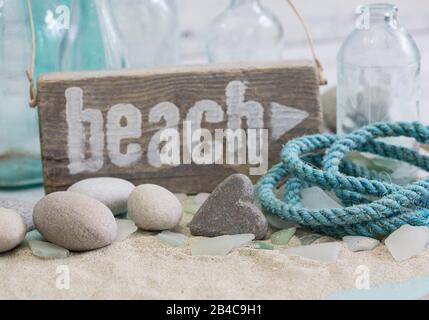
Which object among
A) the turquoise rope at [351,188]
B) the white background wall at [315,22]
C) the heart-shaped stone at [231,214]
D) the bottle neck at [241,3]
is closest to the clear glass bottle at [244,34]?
the bottle neck at [241,3]

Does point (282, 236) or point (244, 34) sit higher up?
point (244, 34)

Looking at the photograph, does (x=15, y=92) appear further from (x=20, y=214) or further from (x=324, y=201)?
(x=324, y=201)

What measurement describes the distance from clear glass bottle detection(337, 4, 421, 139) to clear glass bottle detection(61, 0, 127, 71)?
0.37 m

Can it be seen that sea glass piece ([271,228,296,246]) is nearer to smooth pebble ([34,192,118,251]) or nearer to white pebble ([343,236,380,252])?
white pebble ([343,236,380,252])

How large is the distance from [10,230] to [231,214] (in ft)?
0.83

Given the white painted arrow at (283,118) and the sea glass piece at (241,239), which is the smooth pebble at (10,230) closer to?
the sea glass piece at (241,239)

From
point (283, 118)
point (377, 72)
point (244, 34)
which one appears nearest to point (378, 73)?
point (377, 72)

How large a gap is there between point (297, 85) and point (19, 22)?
44 centimetres

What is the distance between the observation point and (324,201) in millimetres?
887

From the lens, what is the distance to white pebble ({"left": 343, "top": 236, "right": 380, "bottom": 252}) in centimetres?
78

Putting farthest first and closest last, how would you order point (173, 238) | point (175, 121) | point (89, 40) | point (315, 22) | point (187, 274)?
point (315, 22)
point (89, 40)
point (175, 121)
point (173, 238)
point (187, 274)

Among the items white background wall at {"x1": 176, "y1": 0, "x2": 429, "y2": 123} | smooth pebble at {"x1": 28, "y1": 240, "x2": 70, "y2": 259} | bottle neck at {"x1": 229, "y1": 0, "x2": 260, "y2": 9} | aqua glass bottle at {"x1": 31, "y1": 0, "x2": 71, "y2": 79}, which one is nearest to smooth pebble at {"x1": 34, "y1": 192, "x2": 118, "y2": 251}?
smooth pebble at {"x1": 28, "y1": 240, "x2": 70, "y2": 259}

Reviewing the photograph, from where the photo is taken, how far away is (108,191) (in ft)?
2.94

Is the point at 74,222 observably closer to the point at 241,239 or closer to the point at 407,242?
the point at 241,239
